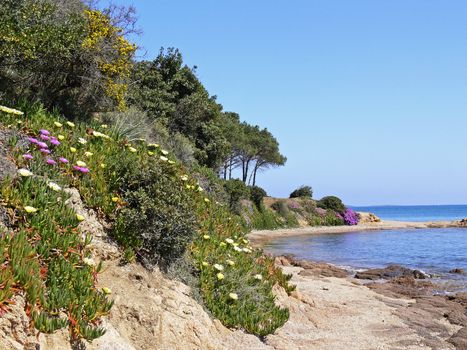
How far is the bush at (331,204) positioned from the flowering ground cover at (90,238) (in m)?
40.2

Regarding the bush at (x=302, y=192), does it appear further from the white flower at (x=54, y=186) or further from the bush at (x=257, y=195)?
the white flower at (x=54, y=186)

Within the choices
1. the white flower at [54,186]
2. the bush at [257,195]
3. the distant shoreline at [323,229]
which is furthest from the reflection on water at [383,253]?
the white flower at [54,186]

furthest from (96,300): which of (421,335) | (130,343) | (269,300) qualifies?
(421,335)

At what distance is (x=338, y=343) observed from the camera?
7867 millimetres

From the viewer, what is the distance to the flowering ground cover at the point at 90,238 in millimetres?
4914

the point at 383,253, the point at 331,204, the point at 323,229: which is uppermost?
the point at 331,204

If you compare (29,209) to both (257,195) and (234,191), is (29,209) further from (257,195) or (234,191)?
(257,195)

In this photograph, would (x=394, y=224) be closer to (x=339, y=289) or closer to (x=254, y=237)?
(x=254, y=237)

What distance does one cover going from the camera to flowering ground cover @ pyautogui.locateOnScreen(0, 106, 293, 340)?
4.91 meters

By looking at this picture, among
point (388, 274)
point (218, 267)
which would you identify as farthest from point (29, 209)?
point (388, 274)

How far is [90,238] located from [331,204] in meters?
45.1

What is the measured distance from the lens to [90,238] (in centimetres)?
618

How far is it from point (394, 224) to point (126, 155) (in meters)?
47.1

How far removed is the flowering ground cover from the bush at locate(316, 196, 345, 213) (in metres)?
40.2
